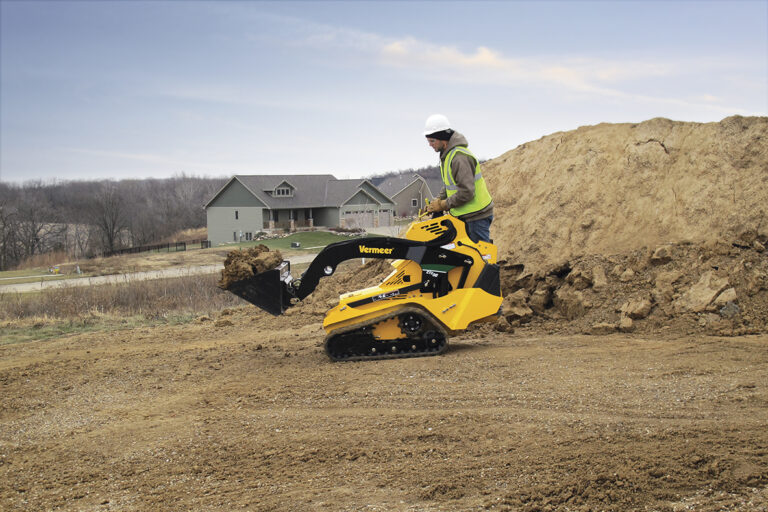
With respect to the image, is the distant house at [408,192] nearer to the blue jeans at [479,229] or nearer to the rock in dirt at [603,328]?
the rock in dirt at [603,328]

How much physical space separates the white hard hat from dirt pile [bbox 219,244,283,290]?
269 centimetres

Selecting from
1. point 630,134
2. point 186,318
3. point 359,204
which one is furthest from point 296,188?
point 630,134

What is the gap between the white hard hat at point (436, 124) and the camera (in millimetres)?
7977

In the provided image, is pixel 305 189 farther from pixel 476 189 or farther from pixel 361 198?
pixel 476 189

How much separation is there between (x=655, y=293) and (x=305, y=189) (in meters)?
45.4

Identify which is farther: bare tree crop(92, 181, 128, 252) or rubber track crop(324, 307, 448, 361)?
bare tree crop(92, 181, 128, 252)

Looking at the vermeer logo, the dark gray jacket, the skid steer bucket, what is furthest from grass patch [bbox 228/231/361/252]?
the dark gray jacket

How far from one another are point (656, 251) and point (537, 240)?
2.20 meters

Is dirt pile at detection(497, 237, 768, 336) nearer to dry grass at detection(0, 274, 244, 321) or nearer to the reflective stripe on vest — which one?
the reflective stripe on vest

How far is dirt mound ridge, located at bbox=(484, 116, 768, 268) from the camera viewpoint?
9.97 meters

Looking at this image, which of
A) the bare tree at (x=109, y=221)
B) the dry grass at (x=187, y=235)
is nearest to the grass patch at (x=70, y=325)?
the dry grass at (x=187, y=235)

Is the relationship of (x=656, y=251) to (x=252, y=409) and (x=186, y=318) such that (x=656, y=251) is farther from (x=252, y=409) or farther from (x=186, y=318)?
(x=186, y=318)

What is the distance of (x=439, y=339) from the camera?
809 cm

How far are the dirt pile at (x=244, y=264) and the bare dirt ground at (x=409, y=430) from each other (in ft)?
3.87
